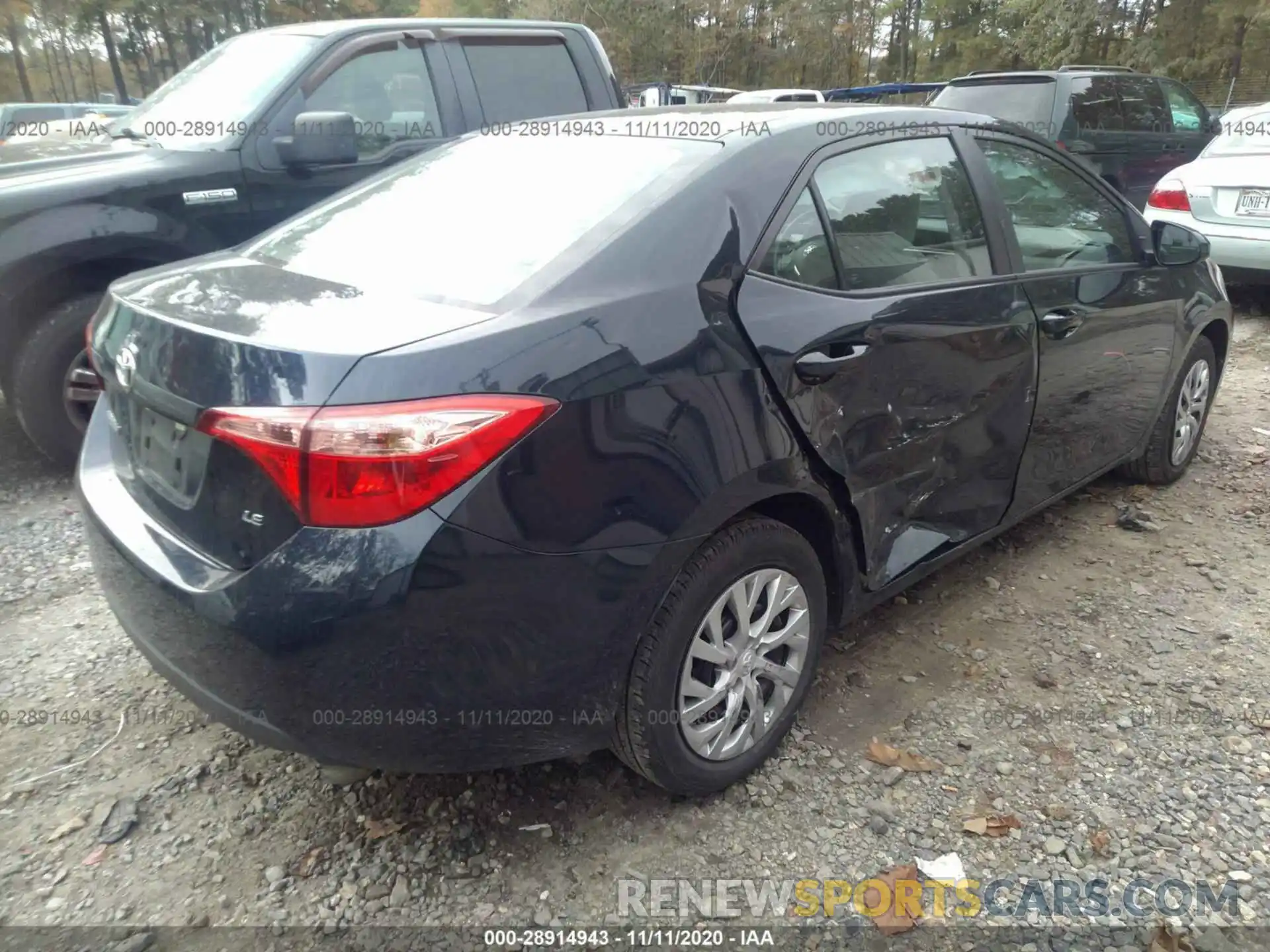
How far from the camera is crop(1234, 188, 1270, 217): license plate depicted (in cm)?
649

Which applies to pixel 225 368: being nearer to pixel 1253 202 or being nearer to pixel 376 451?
pixel 376 451

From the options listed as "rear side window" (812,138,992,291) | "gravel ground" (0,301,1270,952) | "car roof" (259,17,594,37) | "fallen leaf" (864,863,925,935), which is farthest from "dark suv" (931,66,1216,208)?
"fallen leaf" (864,863,925,935)

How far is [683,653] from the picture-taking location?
2.12m

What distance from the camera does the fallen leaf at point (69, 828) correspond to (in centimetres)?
224

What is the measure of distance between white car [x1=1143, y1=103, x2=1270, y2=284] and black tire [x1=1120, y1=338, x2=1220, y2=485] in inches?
116

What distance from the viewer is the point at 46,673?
285cm

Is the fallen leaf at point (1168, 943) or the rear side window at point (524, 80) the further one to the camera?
the rear side window at point (524, 80)

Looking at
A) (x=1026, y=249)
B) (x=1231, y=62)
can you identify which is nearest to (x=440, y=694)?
(x=1026, y=249)

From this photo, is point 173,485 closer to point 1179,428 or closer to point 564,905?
point 564,905

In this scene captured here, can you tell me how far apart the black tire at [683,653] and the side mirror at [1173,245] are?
7.46 feet

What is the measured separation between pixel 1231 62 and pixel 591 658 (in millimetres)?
32613

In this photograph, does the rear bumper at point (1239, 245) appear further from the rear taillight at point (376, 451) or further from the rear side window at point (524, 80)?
the rear taillight at point (376, 451)

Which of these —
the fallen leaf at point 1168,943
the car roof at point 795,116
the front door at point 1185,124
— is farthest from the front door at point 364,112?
the front door at point 1185,124

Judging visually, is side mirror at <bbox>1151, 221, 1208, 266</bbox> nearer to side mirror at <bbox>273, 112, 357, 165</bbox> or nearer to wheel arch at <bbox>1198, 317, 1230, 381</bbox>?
wheel arch at <bbox>1198, 317, 1230, 381</bbox>
